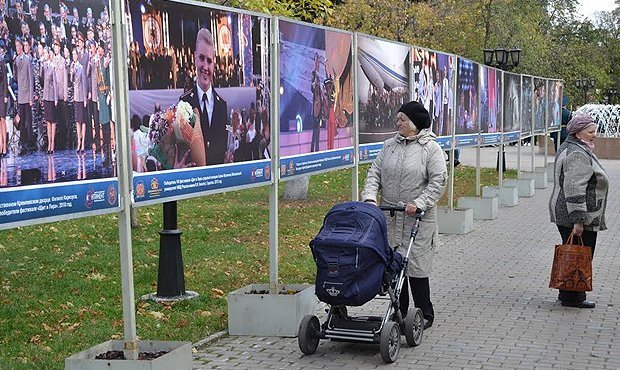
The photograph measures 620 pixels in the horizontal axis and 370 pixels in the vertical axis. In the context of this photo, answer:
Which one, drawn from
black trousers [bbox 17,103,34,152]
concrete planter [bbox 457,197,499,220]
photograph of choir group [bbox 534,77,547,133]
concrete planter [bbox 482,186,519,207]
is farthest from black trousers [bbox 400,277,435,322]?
photograph of choir group [bbox 534,77,547,133]

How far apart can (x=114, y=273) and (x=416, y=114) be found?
4.32m

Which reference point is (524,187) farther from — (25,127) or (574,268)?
(25,127)

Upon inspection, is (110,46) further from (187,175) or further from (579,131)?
(579,131)

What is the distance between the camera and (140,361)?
5910mm

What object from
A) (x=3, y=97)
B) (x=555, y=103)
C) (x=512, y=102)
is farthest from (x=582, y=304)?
(x=555, y=103)

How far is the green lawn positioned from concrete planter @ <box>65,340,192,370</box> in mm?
1059

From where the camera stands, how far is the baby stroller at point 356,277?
22.9ft

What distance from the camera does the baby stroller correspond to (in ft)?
22.9

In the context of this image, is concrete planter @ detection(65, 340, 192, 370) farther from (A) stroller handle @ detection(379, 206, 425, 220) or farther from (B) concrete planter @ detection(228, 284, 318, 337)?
(A) stroller handle @ detection(379, 206, 425, 220)

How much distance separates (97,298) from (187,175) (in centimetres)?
330

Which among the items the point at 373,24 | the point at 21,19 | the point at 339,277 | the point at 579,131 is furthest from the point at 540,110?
the point at 21,19

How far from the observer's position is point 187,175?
6758mm

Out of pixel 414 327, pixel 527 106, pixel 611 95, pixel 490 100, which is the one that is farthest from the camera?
pixel 611 95

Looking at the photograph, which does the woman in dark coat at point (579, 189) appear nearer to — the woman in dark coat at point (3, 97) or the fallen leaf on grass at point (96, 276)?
the fallen leaf on grass at point (96, 276)
